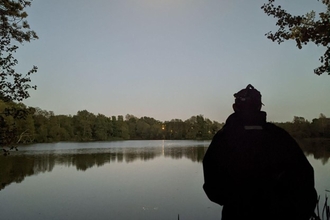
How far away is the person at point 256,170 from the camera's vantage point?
5.59 feet

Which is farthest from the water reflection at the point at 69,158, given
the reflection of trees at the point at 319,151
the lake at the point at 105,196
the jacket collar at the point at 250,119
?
the jacket collar at the point at 250,119

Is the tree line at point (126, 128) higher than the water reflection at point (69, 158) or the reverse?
higher

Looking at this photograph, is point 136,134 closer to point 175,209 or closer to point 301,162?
point 175,209

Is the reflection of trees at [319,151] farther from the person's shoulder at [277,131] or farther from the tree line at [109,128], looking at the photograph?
the tree line at [109,128]

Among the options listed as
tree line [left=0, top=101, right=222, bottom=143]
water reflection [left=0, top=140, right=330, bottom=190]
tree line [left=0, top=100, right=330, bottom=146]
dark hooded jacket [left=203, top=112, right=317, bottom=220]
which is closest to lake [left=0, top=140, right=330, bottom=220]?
water reflection [left=0, top=140, right=330, bottom=190]

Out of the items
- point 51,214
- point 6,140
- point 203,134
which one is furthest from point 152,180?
point 203,134

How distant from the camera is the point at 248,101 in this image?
6.11 ft

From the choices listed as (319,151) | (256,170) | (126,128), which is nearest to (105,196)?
(256,170)

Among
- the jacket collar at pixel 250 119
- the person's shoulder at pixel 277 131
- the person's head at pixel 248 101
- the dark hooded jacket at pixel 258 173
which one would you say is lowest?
the dark hooded jacket at pixel 258 173

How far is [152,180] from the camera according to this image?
20734 millimetres

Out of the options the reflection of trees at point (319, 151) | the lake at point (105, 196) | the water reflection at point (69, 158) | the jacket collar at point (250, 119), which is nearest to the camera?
the jacket collar at point (250, 119)

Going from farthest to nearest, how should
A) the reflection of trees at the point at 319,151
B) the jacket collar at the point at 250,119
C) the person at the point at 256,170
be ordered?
the reflection of trees at the point at 319,151, the jacket collar at the point at 250,119, the person at the point at 256,170

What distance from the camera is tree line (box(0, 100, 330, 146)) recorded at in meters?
79.6

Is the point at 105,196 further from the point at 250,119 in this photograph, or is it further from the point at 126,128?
the point at 126,128
